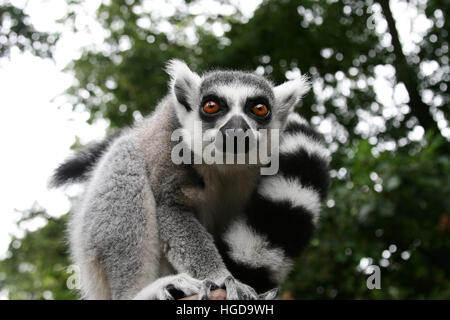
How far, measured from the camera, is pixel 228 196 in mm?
3100

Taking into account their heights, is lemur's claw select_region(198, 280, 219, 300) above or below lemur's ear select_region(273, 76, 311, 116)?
below

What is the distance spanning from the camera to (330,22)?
5.47m

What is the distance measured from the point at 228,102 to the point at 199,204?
68 cm

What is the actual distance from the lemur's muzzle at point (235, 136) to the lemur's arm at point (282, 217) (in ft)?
1.03

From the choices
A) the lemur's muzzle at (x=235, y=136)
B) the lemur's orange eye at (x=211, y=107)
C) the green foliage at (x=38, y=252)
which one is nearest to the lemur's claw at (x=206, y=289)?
the lemur's muzzle at (x=235, y=136)

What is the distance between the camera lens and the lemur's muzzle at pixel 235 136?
2.75m

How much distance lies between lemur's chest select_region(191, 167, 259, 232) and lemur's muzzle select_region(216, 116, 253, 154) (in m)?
0.24

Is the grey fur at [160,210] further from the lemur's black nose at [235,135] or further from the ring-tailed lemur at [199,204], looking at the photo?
the lemur's black nose at [235,135]

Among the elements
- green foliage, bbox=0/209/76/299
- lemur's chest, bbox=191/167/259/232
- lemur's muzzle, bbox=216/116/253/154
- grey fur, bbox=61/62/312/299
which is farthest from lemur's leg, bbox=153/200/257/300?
green foliage, bbox=0/209/76/299

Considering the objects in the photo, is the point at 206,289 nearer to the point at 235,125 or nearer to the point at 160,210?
the point at 160,210

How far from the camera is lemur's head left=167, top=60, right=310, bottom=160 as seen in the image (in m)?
2.88

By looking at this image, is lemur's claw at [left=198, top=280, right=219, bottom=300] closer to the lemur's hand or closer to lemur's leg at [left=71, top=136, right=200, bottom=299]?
the lemur's hand

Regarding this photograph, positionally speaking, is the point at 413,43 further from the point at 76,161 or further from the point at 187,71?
the point at 76,161

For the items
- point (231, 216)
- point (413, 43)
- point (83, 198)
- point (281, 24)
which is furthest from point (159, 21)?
point (231, 216)
